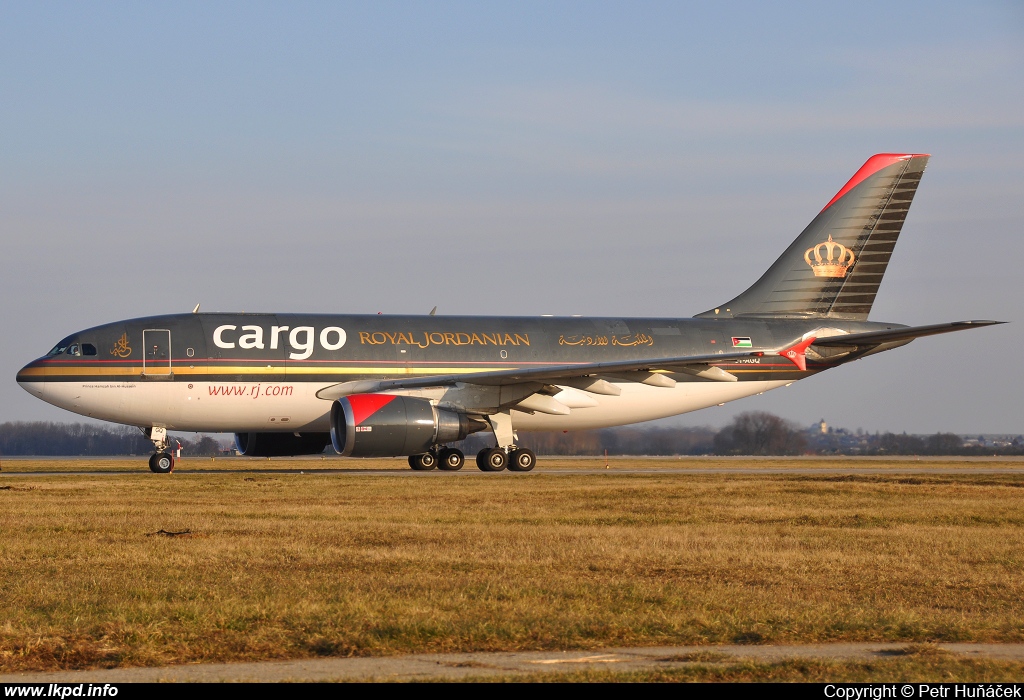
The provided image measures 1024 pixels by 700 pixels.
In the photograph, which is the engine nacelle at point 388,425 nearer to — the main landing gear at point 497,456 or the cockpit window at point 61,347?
the main landing gear at point 497,456

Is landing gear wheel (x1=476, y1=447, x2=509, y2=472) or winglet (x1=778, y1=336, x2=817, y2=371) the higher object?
winglet (x1=778, y1=336, x2=817, y2=371)

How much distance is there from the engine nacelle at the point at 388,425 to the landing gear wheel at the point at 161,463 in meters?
5.41

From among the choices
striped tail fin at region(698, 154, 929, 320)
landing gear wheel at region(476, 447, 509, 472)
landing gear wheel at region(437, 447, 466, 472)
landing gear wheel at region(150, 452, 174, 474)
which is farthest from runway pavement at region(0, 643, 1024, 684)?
striped tail fin at region(698, 154, 929, 320)

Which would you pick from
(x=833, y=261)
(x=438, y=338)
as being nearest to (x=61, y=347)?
(x=438, y=338)

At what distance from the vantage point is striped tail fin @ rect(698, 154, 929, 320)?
35.7 m

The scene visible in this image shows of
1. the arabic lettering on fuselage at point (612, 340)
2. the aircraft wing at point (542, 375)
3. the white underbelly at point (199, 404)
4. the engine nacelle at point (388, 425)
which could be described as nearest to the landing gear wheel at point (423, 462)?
the white underbelly at point (199, 404)

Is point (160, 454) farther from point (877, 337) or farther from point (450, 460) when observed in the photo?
point (877, 337)

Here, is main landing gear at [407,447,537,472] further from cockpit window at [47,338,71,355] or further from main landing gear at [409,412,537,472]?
cockpit window at [47,338,71,355]

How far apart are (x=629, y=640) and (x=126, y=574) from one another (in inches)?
221

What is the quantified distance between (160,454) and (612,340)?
12877mm

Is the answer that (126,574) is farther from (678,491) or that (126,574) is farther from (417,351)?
(417,351)

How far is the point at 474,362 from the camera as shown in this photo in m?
31.6

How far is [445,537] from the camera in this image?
584 inches

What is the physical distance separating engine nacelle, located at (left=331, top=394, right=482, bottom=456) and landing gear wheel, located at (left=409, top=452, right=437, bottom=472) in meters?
3.38
